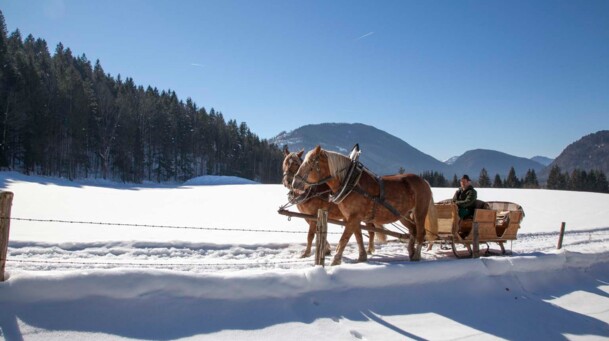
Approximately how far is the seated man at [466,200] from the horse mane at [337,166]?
333cm

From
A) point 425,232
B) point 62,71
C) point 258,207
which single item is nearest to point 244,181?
point 62,71

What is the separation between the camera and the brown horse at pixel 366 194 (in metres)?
6.04

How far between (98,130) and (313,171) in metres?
47.8

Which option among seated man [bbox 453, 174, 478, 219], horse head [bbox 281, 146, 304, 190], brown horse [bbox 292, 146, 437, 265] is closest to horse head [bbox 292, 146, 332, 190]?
brown horse [bbox 292, 146, 437, 265]

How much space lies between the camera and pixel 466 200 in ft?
26.2

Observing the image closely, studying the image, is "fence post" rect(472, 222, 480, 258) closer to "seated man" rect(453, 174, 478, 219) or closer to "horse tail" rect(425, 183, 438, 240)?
"seated man" rect(453, 174, 478, 219)

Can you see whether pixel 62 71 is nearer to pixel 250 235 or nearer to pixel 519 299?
pixel 250 235

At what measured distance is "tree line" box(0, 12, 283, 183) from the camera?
34.5 m

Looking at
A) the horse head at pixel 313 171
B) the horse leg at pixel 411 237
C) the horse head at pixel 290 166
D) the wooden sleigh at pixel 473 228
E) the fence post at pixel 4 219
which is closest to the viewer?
the fence post at pixel 4 219

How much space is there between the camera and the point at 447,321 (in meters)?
4.78

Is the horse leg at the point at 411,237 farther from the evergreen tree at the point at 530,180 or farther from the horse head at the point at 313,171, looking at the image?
the evergreen tree at the point at 530,180

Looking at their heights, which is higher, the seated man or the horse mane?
the horse mane

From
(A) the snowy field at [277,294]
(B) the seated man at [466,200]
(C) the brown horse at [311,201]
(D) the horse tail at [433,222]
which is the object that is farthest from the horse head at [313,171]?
(B) the seated man at [466,200]

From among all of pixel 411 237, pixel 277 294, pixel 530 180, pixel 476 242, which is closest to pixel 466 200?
pixel 476 242
